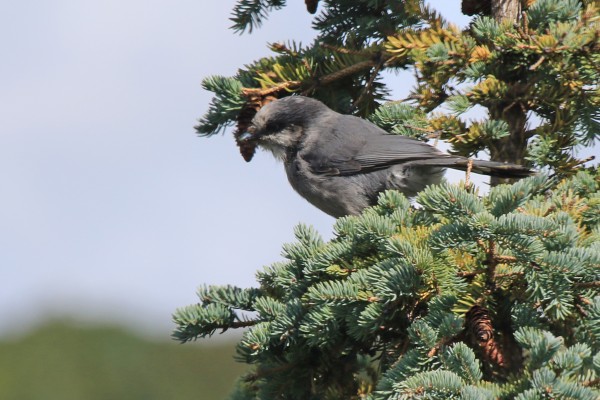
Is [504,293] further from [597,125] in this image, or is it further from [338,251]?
[597,125]

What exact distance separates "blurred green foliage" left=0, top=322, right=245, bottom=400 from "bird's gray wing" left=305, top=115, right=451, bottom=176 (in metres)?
4.28

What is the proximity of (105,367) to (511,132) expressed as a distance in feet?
19.7

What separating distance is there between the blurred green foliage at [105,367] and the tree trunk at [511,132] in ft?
16.5

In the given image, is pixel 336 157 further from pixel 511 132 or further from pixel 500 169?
pixel 500 169

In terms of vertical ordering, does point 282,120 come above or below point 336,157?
above

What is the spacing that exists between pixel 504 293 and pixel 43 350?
7.16 meters

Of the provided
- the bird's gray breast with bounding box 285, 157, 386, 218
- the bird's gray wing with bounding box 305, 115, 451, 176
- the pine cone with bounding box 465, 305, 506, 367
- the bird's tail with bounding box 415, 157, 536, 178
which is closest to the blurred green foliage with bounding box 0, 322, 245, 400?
the bird's gray breast with bounding box 285, 157, 386, 218

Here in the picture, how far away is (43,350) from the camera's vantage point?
8.88 metres

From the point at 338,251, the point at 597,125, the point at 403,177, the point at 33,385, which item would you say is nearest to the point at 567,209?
the point at 338,251

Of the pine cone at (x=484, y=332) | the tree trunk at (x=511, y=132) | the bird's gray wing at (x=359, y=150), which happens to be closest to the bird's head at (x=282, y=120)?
the bird's gray wing at (x=359, y=150)

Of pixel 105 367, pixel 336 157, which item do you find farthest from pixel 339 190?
pixel 105 367

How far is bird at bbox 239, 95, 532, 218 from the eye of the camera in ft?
14.6

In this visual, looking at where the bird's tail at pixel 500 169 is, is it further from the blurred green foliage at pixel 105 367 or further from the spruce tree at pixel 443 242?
the blurred green foliage at pixel 105 367

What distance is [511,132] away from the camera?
160 inches
